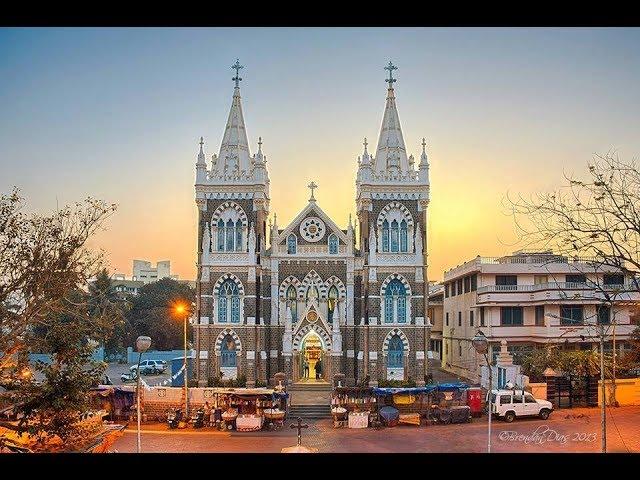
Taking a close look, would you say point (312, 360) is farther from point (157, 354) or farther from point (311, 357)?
point (157, 354)

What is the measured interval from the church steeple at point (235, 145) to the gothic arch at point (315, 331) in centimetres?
599

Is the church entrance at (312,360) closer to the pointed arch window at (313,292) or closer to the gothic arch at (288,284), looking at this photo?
the pointed arch window at (313,292)

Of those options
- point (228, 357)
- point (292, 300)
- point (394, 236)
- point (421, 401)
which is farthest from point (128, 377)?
point (394, 236)

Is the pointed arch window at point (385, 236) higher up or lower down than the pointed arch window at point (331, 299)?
higher up

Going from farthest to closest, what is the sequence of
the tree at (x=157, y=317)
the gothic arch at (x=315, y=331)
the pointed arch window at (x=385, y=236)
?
1. the tree at (x=157, y=317)
2. the pointed arch window at (x=385, y=236)
3. the gothic arch at (x=315, y=331)

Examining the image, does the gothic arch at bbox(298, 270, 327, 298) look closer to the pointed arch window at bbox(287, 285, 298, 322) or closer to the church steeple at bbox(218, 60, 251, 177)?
the pointed arch window at bbox(287, 285, 298, 322)

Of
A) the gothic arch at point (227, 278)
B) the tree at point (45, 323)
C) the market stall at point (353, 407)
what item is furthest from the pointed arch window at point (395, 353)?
the tree at point (45, 323)

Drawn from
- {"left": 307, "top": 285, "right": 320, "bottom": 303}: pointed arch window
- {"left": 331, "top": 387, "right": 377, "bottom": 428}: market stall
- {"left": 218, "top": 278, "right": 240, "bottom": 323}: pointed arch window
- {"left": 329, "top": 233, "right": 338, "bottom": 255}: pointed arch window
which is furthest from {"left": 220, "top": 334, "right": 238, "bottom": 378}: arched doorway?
{"left": 331, "top": 387, "right": 377, "bottom": 428}: market stall

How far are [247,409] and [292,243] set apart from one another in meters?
8.02

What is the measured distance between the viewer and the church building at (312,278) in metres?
23.3

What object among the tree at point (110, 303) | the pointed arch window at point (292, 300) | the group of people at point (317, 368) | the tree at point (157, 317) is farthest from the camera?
the tree at point (157, 317)
